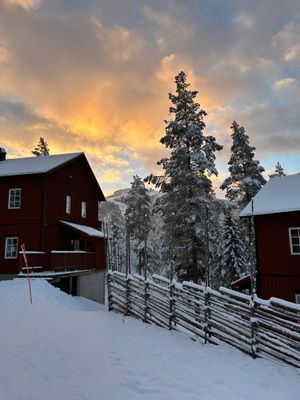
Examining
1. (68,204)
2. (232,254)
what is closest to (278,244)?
(232,254)

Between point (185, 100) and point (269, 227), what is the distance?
33.8 ft

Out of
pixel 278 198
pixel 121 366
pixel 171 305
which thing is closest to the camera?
pixel 121 366

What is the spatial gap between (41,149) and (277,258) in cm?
3582

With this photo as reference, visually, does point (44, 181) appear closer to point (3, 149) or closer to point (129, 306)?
point (3, 149)

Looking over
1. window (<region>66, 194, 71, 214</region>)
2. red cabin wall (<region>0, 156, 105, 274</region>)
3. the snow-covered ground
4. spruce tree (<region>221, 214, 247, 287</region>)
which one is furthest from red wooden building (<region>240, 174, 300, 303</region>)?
window (<region>66, 194, 71, 214</region>)

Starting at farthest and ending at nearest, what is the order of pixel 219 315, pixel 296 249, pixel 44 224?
pixel 44 224
pixel 296 249
pixel 219 315

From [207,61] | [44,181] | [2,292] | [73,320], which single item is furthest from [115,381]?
[44,181]

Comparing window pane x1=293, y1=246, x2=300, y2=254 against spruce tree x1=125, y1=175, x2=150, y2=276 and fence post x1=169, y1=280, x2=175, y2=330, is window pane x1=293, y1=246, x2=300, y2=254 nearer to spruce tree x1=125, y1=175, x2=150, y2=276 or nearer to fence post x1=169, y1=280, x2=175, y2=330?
fence post x1=169, y1=280, x2=175, y2=330

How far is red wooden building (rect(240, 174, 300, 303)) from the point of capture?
16266mm

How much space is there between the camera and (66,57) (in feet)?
54.4

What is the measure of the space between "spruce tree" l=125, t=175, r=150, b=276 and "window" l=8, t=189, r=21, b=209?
1678 centimetres

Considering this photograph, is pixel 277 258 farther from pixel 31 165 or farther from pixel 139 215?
pixel 139 215

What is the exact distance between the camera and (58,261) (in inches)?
770

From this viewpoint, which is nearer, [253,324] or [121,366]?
[121,366]
